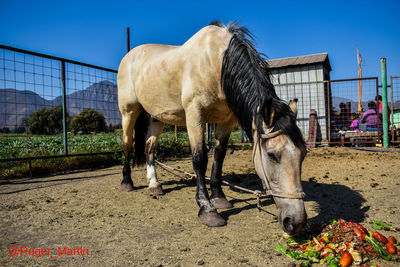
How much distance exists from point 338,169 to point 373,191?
1620 millimetres

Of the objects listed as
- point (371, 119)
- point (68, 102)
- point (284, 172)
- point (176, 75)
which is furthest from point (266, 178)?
point (371, 119)

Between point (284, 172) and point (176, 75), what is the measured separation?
6.26 feet

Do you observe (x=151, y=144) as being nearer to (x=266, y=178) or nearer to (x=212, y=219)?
(x=212, y=219)

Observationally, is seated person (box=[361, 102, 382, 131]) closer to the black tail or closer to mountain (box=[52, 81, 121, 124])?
the black tail

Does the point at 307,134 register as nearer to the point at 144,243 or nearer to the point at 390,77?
the point at 390,77

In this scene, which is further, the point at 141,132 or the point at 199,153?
the point at 141,132

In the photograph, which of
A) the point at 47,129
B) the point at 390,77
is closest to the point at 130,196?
the point at 390,77

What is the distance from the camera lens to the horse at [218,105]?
6.80ft

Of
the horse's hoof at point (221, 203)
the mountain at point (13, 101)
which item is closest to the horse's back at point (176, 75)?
the horse's hoof at point (221, 203)

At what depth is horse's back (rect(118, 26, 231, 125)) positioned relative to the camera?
298 centimetres

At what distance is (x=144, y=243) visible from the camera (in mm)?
2305

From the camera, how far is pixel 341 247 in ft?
6.30

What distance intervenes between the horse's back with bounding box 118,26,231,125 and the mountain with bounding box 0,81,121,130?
2679 mm

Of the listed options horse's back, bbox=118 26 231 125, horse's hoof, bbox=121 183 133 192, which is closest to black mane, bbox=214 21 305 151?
horse's back, bbox=118 26 231 125
